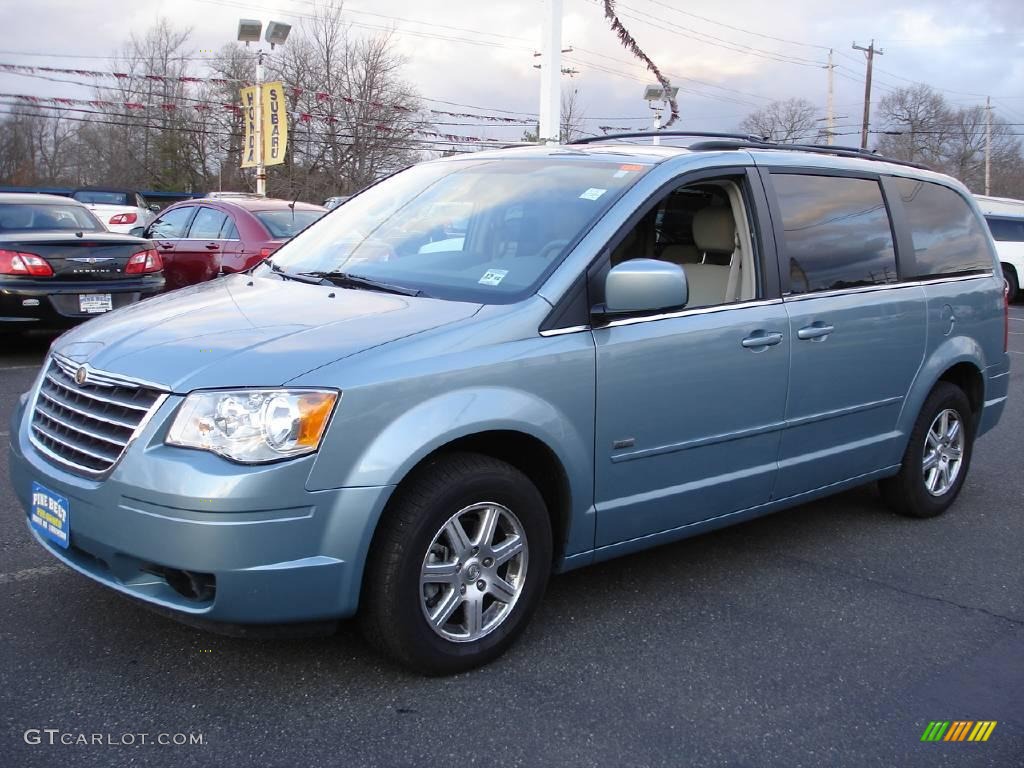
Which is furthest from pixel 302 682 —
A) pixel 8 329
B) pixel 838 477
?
pixel 8 329

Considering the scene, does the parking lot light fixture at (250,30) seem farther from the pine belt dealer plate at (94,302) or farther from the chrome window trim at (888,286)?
the chrome window trim at (888,286)

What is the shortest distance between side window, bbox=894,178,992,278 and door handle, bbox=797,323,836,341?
0.87 meters

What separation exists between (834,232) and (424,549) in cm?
256

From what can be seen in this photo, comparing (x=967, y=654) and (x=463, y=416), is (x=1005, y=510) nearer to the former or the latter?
(x=967, y=654)

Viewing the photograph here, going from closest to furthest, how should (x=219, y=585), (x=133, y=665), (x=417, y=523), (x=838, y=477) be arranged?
(x=219, y=585)
(x=417, y=523)
(x=133, y=665)
(x=838, y=477)

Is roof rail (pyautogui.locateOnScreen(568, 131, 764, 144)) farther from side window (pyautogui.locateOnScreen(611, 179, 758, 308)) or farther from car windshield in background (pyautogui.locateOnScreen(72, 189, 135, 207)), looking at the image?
car windshield in background (pyautogui.locateOnScreen(72, 189, 135, 207))

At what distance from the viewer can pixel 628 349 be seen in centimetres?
355

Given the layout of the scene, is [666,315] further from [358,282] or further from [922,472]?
[922,472]

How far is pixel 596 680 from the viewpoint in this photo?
3.28m

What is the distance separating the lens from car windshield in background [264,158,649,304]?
3.63m

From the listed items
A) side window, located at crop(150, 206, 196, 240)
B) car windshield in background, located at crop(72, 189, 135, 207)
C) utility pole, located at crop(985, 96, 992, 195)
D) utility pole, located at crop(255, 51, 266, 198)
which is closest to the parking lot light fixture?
utility pole, located at crop(255, 51, 266, 198)

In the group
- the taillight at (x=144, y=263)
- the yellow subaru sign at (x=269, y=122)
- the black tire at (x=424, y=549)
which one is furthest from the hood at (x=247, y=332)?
the yellow subaru sign at (x=269, y=122)

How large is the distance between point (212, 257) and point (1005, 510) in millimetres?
8086

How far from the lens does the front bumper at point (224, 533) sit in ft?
9.06
